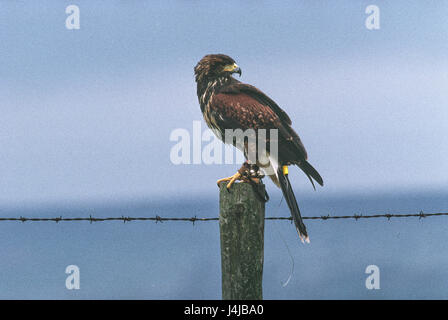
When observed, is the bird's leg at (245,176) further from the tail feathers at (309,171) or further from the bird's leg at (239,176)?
the tail feathers at (309,171)

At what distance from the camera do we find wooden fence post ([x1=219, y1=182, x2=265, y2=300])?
10.1 feet

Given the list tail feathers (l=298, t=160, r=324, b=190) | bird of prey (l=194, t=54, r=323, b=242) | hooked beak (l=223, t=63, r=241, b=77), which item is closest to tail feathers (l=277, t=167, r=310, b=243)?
bird of prey (l=194, t=54, r=323, b=242)

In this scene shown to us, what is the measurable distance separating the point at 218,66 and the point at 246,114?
0.76 meters

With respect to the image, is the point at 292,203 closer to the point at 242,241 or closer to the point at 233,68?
the point at 242,241

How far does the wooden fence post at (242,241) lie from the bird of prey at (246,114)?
0.98m

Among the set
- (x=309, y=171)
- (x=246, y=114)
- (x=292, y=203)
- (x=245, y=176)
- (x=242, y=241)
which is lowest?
(x=242, y=241)

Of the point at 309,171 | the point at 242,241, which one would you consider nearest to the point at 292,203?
the point at 309,171

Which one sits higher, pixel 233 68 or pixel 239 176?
pixel 233 68

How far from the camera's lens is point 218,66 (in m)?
5.04

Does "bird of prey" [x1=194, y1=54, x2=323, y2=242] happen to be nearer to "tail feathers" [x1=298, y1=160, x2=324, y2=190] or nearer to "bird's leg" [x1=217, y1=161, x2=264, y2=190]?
"tail feathers" [x1=298, y1=160, x2=324, y2=190]

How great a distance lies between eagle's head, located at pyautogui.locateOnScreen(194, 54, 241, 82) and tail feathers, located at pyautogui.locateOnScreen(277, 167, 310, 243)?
123 centimetres

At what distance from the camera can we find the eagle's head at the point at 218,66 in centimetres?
501
